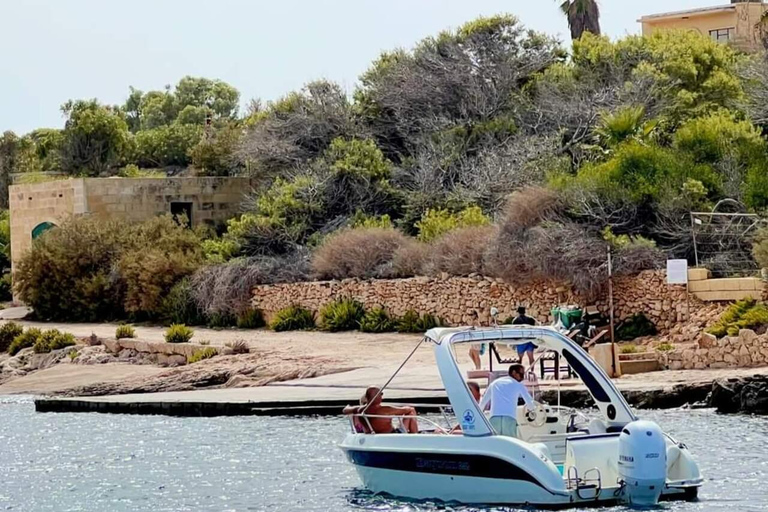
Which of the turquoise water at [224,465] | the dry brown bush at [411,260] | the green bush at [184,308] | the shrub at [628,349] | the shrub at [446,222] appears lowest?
the turquoise water at [224,465]

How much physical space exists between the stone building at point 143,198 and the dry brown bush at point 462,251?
13.6 m

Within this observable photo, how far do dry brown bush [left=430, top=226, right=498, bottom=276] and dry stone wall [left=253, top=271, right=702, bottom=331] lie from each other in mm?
350

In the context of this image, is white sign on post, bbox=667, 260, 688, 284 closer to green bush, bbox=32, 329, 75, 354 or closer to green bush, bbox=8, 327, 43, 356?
green bush, bbox=32, 329, 75, 354

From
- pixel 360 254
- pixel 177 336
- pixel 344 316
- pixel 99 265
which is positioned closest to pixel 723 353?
pixel 344 316

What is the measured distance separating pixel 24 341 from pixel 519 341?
83.0 ft

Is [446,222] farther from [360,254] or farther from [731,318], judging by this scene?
[731,318]

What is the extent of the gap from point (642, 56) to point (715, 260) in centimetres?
1170

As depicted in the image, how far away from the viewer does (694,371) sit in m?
27.6

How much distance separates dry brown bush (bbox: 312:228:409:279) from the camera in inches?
1560

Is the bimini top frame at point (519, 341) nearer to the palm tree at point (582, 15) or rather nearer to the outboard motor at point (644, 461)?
the outboard motor at point (644, 461)

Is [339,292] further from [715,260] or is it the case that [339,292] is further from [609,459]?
[609,459]

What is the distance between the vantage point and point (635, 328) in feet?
107

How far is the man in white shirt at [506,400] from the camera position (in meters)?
17.5

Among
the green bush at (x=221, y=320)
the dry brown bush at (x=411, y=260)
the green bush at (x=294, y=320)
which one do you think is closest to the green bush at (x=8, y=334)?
the green bush at (x=221, y=320)
